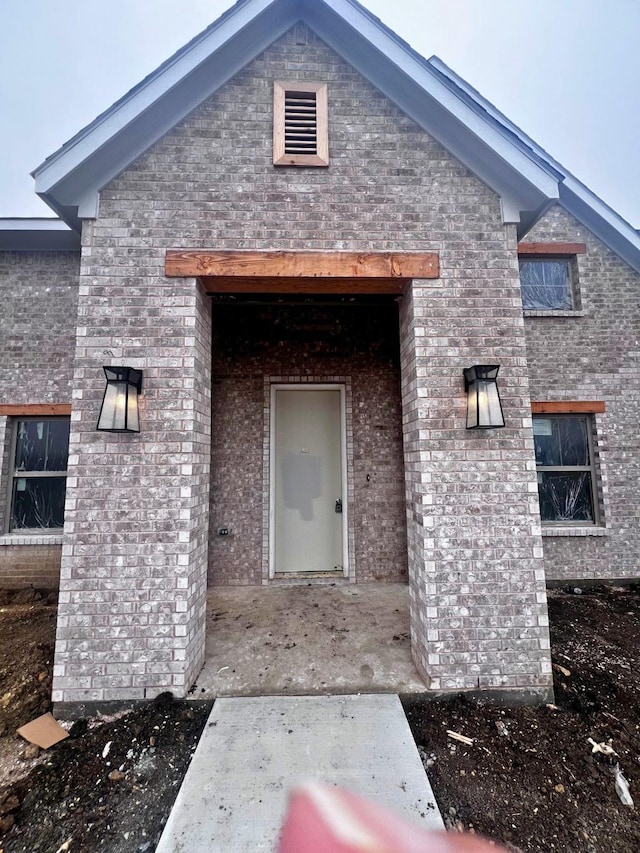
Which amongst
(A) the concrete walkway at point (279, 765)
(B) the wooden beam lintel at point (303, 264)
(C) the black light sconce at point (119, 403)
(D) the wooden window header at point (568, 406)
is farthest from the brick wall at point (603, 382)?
(C) the black light sconce at point (119, 403)

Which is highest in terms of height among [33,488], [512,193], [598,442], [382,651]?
[512,193]

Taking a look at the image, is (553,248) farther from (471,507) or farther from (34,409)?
(34,409)

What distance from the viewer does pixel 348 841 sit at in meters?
1.68

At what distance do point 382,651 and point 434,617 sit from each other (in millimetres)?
706

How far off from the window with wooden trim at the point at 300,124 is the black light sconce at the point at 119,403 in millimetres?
1993

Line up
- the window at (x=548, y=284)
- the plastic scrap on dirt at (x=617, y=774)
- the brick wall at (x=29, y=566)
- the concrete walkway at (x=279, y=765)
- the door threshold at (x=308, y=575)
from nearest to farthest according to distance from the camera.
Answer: the concrete walkway at (x=279, y=765) < the plastic scrap on dirt at (x=617, y=774) < the door threshold at (x=308, y=575) < the brick wall at (x=29, y=566) < the window at (x=548, y=284)

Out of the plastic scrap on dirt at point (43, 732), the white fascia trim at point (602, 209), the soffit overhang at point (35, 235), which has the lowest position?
the plastic scrap on dirt at point (43, 732)

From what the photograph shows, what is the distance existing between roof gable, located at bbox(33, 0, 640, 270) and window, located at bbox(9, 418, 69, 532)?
302 centimetres

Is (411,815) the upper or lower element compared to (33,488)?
lower

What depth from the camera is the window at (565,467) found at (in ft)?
17.1

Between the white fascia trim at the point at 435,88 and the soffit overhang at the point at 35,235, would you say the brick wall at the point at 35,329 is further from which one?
the white fascia trim at the point at 435,88

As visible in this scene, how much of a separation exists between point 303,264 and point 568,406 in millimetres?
4155

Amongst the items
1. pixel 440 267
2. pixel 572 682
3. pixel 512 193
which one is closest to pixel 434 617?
pixel 572 682

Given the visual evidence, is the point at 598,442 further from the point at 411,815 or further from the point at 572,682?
the point at 411,815
